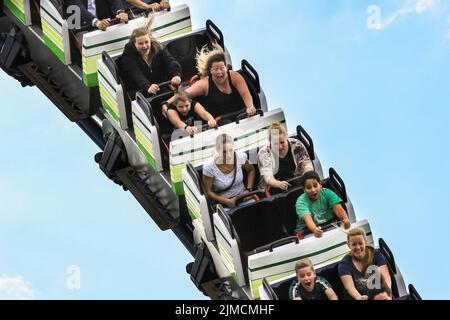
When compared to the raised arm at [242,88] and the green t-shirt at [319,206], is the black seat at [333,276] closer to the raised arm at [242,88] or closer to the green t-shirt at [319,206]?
the green t-shirt at [319,206]

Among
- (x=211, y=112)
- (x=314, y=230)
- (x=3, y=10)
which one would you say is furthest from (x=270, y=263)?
(x=3, y=10)

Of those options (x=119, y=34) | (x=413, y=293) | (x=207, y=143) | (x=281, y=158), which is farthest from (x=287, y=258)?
(x=119, y=34)

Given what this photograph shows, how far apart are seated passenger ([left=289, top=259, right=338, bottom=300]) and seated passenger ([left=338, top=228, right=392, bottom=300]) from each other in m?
0.21

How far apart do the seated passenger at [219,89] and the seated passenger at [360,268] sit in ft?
8.45

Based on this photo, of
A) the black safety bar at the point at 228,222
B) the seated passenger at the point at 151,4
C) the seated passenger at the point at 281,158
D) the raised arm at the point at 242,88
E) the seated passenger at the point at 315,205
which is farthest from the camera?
the seated passenger at the point at 151,4

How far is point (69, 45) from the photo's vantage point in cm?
2294

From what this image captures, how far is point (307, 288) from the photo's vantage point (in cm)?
1947

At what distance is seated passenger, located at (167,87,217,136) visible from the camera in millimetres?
21500

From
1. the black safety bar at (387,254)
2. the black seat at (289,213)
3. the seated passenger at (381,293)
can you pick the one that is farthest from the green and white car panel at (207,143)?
the seated passenger at (381,293)

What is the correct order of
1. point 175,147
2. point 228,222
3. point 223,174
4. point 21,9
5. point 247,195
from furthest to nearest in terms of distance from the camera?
point 21,9
point 175,147
point 223,174
point 247,195
point 228,222

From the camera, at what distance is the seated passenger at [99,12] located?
2284 cm

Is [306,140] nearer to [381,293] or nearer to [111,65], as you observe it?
[111,65]

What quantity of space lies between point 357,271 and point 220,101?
9.97 feet
